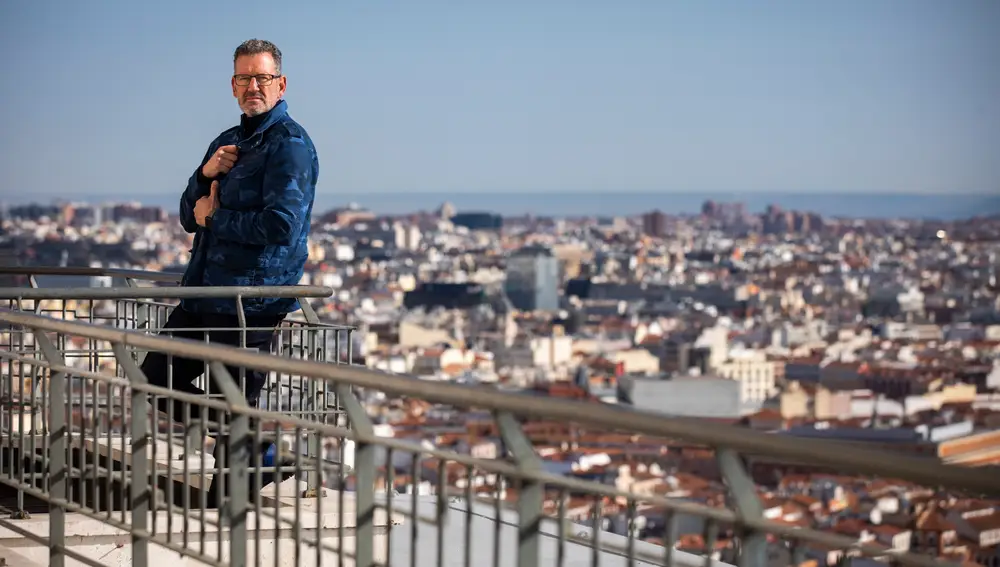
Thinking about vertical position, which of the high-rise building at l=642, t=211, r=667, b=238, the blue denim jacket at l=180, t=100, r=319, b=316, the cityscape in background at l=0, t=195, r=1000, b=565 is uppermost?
the blue denim jacket at l=180, t=100, r=319, b=316

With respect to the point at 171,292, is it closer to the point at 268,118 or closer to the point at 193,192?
the point at 193,192

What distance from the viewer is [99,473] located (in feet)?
13.9

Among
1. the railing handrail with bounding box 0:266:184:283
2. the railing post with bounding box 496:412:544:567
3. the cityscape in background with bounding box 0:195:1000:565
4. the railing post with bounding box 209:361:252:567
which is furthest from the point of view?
the cityscape in background with bounding box 0:195:1000:565

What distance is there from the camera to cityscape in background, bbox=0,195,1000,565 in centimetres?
5838

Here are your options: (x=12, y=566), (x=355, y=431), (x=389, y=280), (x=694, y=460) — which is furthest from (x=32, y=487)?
(x=389, y=280)

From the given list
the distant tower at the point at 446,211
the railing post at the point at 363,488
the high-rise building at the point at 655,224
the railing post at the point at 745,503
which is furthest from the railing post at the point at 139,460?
the distant tower at the point at 446,211

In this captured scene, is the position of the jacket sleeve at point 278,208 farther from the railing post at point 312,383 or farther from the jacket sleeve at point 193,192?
the railing post at point 312,383

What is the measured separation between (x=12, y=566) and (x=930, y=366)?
78.5 meters

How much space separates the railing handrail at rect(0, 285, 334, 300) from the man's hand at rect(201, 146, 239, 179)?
1.17ft

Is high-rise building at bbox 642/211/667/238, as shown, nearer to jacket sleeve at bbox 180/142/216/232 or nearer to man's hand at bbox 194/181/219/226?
jacket sleeve at bbox 180/142/216/232

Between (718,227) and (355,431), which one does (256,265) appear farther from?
(718,227)

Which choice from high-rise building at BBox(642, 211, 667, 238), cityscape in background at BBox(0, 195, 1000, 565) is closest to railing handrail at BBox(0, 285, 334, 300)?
cityscape in background at BBox(0, 195, 1000, 565)

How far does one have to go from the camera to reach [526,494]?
2.69 metres

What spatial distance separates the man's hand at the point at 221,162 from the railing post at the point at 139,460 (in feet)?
3.60
